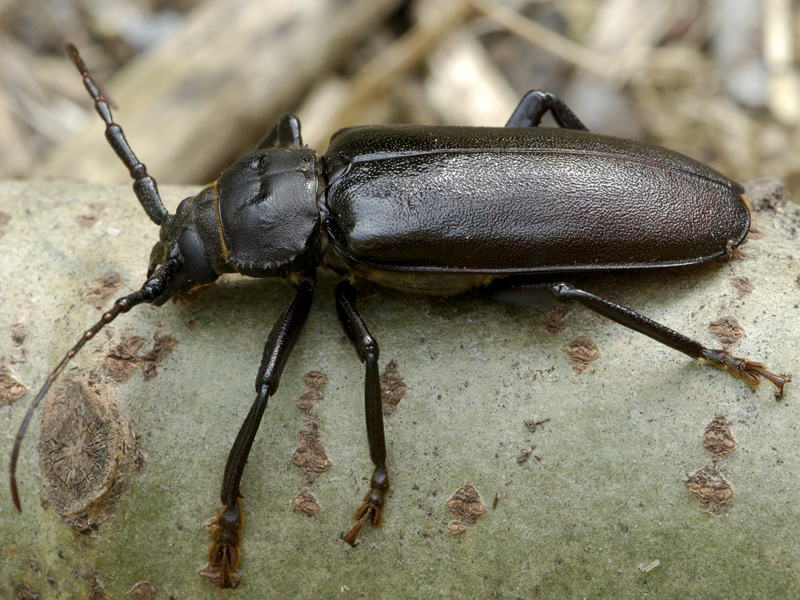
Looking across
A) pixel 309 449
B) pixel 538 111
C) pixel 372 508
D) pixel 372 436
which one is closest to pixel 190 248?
pixel 309 449

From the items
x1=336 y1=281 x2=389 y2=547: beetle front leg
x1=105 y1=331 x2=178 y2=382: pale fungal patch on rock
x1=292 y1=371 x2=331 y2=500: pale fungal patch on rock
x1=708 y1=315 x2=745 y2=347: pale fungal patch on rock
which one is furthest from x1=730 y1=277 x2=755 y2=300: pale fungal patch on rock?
x1=105 y1=331 x2=178 y2=382: pale fungal patch on rock

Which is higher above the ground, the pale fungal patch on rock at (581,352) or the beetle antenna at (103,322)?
the beetle antenna at (103,322)

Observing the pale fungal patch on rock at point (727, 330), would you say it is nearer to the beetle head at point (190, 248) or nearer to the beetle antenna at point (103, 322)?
the beetle head at point (190, 248)

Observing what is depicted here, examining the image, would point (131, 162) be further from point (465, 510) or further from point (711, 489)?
point (711, 489)

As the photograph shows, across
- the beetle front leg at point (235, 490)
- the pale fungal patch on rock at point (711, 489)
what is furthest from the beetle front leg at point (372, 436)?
the pale fungal patch on rock at point (711, 489)

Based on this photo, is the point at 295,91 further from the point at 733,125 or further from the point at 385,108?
the point at 733,125

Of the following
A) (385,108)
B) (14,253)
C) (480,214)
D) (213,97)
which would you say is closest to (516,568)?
(480,214)

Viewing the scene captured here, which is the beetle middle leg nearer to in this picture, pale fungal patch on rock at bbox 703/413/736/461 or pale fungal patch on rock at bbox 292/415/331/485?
pale fungal patch on rock at bbox 703/413/736/461
